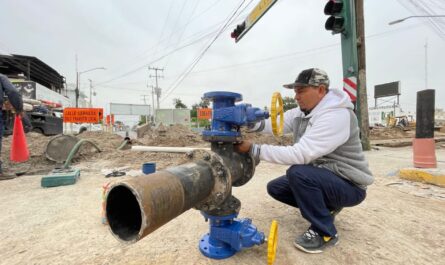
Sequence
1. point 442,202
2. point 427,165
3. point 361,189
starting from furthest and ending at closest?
point 427,165, point 442,202, point 361,189

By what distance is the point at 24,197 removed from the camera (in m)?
3.26

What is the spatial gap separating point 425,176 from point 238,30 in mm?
8449

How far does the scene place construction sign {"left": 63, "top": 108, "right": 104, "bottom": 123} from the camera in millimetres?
11477

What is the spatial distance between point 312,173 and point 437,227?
4.35 ft

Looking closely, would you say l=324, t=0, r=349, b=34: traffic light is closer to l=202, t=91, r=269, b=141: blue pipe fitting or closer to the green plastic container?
l=202, t=91, r=269, b=141: blue pipe fitting

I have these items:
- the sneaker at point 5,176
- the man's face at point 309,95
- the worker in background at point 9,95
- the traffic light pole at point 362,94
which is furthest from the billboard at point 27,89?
the man's face at point 309,95

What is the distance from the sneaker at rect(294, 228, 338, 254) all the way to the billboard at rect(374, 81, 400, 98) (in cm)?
4640

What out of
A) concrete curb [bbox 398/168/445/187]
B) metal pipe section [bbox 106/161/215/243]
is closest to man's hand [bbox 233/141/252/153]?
metal pipe section [bbox 106/161/215/243]

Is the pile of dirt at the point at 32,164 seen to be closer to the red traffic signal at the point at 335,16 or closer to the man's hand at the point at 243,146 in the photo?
the man's hand at the point at 243,146

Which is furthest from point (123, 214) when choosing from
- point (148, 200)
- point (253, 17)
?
point (253, 17)

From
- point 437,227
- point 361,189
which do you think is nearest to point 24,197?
point 361,189

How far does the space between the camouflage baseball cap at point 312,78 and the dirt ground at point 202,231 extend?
117 centimetres

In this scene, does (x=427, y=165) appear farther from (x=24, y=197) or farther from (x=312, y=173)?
(x=24, y=197)

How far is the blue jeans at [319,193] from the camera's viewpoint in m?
1.77
